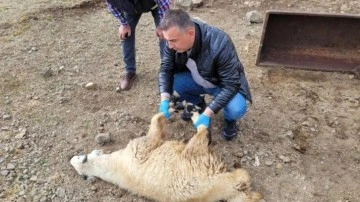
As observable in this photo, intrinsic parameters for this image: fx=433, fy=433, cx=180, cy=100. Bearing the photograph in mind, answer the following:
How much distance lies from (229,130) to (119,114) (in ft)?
4.27

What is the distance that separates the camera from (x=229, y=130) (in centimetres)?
457

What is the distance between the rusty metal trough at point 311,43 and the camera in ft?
18.5

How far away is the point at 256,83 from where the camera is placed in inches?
217

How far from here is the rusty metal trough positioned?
5.64 meters

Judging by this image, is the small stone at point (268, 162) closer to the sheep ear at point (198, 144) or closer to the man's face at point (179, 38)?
the sheep ear at point (198, 144)

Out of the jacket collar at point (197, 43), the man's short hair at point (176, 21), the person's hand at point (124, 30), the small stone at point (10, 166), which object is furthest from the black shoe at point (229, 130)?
the small stone at point (10, 166)

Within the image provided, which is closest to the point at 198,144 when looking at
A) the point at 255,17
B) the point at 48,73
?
the point at 48,73

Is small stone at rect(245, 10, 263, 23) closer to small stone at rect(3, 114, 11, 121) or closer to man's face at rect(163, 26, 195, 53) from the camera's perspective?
man's face at rect(163, 26, 195, 53)

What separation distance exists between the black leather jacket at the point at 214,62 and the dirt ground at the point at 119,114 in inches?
31.2

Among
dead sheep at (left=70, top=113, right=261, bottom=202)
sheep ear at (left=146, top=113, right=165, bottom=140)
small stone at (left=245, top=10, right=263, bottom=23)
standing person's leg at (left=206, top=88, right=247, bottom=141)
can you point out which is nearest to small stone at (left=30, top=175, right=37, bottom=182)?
dead sheep at (left=70, top=113, right=261, bottom=202)

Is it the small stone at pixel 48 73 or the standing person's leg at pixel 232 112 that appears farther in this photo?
the small stone at pixel 48 73

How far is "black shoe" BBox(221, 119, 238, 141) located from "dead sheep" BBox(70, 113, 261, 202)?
0.70 meters

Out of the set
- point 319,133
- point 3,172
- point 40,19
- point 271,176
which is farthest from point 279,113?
point 40,19

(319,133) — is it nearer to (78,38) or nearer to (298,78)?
(298,78)
